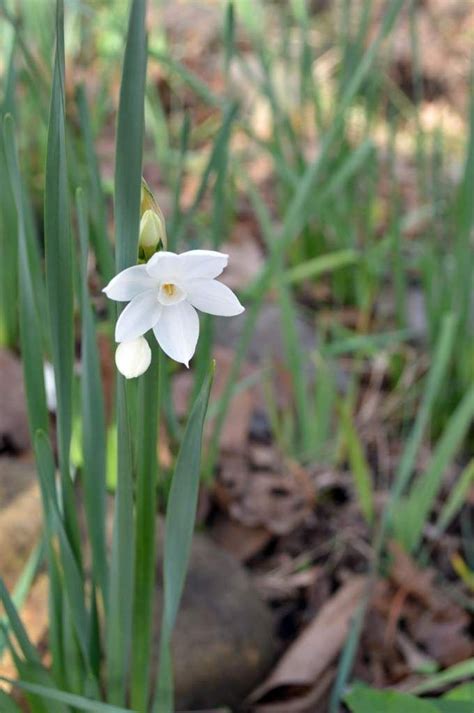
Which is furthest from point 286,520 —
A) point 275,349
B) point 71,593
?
point 71,593

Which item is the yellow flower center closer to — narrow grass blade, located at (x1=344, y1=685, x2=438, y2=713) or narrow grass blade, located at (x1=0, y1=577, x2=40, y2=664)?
narrow grass blade, located at (x1=0, y1=577, x2=40, y2=664)

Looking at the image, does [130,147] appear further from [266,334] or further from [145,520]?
[266,334]

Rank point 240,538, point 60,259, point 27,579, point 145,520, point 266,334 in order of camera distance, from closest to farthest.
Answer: point 60,259 → point 145,520 → point 27,579 → point 240,538 → point 266,334

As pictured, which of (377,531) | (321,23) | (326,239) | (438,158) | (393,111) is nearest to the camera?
(377,531)

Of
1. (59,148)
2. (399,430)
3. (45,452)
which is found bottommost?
(399,430)

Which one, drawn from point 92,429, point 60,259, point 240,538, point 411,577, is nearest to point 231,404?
point 240,538

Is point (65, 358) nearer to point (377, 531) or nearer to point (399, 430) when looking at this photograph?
point (377, 531)

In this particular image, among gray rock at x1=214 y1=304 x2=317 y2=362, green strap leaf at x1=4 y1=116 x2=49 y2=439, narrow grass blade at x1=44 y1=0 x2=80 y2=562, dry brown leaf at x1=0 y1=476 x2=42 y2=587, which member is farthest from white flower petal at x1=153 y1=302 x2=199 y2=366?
gray rock at x1=214 y1=304 x2=317 y2=362
